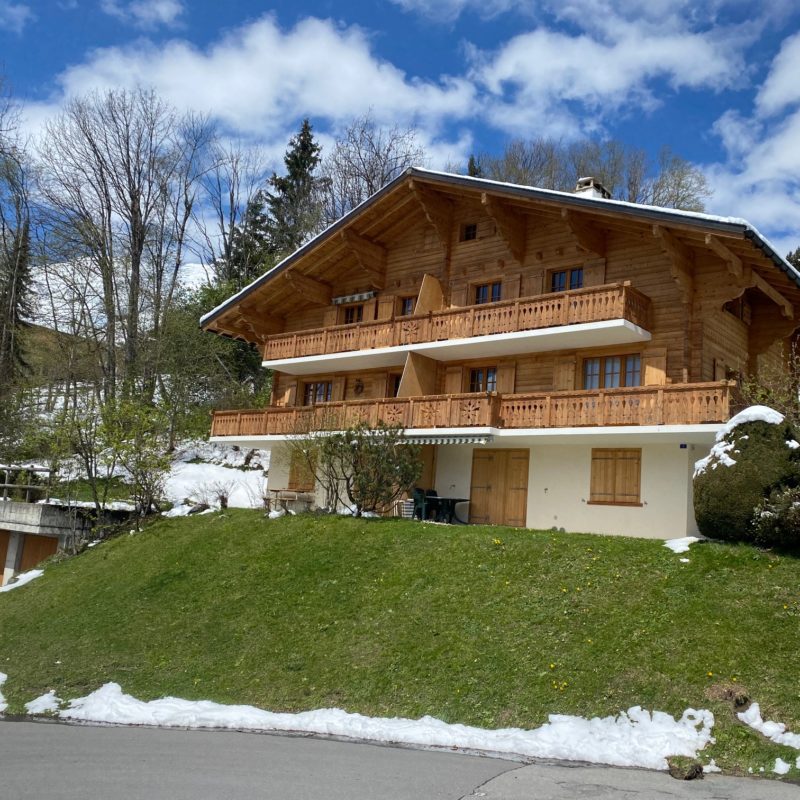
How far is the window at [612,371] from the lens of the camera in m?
21.4

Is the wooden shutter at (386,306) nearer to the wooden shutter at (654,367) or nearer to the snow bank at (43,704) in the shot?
the wooden shutter at (654,367)

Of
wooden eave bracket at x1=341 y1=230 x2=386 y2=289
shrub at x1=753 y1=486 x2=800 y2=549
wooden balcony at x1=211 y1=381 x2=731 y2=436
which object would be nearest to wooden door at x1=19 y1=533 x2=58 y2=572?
wooden balcony at x1=211 y1=381 x2=731 y2=436

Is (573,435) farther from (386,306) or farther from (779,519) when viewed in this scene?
(386,306)

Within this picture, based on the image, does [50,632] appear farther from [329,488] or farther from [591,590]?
[591,590]

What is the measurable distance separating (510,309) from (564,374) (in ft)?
7.46

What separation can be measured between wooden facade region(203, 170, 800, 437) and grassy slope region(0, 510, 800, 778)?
14.3 feet

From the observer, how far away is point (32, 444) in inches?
1102

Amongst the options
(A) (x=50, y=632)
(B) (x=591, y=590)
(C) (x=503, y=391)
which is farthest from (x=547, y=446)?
(A) (x=50, y=632)

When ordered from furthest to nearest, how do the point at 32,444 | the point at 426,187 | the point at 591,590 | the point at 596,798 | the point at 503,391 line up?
the point at 32,444
the point at 426,187
the point at 503,391
the point at 591,590
the point at 596,798

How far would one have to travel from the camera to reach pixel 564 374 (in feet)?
73.2

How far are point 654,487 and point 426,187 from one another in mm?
11501

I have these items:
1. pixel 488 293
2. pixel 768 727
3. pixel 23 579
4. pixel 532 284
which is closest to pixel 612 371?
pixel 532 284

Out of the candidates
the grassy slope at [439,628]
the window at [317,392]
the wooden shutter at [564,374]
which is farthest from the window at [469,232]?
the grassy slope at [439,628]

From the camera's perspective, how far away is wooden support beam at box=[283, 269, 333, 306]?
28094 millimetres
